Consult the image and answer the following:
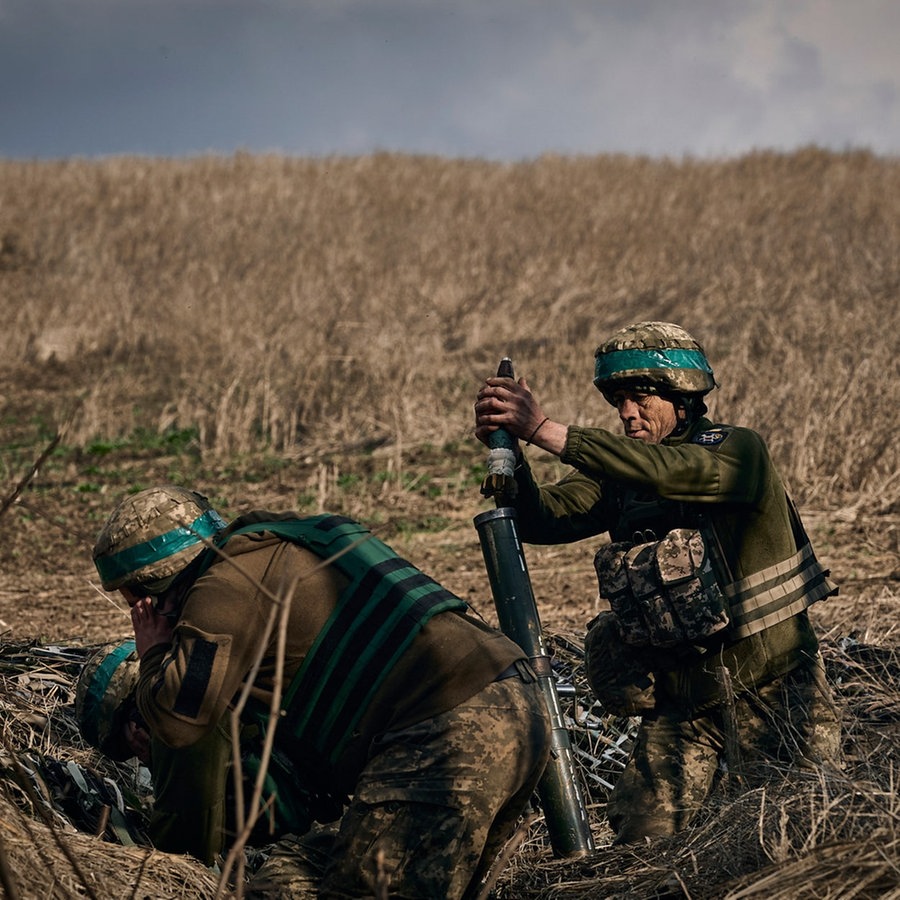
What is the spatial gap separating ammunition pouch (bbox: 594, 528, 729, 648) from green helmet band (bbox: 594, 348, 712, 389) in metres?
0.54

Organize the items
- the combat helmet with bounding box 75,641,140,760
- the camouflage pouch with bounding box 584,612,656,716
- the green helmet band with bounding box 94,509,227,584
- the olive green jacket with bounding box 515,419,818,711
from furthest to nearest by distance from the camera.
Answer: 1. the camouflage pouch with bounding box 584,612,656,716
2. the olive green jacket with bounding box 515,419,818,711
3. the combat helmet with bounding box 75,641,140,760
4. the green helmet band with bounding box 94,509,227,584

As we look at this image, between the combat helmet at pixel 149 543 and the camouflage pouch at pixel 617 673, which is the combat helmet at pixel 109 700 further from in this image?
the camouflage pouch at pixel 617 673

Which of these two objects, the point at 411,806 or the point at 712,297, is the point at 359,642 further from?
the point at 712,297

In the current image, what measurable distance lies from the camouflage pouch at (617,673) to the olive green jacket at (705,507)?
0.23ft

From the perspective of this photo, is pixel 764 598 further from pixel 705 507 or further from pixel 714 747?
pixel 714 747

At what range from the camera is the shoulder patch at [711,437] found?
398 centimetres

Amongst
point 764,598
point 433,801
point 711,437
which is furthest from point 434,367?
point 433,801

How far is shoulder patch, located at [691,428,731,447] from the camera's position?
3984 mm

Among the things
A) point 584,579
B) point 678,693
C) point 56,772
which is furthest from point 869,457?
point 56,772

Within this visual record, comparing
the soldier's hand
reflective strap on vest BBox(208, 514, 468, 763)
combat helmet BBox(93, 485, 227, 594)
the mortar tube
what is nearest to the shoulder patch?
the mortar tube

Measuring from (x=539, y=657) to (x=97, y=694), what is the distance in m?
1.33

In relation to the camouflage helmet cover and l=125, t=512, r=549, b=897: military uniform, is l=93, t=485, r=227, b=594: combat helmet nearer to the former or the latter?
l=125, t=512, r=549, b=897: military uniform

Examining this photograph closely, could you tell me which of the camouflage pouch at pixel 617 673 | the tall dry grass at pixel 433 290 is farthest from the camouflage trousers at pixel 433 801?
the tall dry grass at pixel 433 290

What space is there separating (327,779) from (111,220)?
19.7 meters
